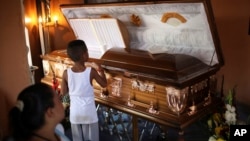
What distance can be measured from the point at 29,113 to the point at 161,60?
49.7 inches

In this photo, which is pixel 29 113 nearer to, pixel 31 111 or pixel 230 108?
pixel 31 111

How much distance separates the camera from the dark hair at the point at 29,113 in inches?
36.1

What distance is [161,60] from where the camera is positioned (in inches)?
79.4

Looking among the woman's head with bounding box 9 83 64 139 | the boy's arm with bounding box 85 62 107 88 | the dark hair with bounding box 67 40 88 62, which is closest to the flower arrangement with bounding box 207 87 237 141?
the boy's arm with bounding box 85 62 107 88

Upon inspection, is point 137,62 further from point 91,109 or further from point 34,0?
point 34,0

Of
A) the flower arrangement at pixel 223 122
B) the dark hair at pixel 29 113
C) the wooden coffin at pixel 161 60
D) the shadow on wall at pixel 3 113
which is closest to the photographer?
the dark hair at pixel 29 113

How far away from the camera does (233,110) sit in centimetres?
175

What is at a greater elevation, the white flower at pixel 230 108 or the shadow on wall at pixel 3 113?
the shadow on wall at pixel 3 113

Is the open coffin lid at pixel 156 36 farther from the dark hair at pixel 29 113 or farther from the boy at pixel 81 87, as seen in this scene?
the dark hair at pixel 29 113

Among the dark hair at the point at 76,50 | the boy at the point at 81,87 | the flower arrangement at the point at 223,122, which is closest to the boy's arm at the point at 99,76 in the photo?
the boy at the point at 81,87

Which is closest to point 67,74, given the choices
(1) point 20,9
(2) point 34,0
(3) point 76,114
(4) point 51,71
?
(3) point 76,114

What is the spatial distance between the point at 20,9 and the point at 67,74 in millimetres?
898

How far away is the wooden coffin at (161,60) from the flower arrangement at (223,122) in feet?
0.39

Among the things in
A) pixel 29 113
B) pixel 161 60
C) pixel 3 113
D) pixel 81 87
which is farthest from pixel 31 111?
pixel 161 60
